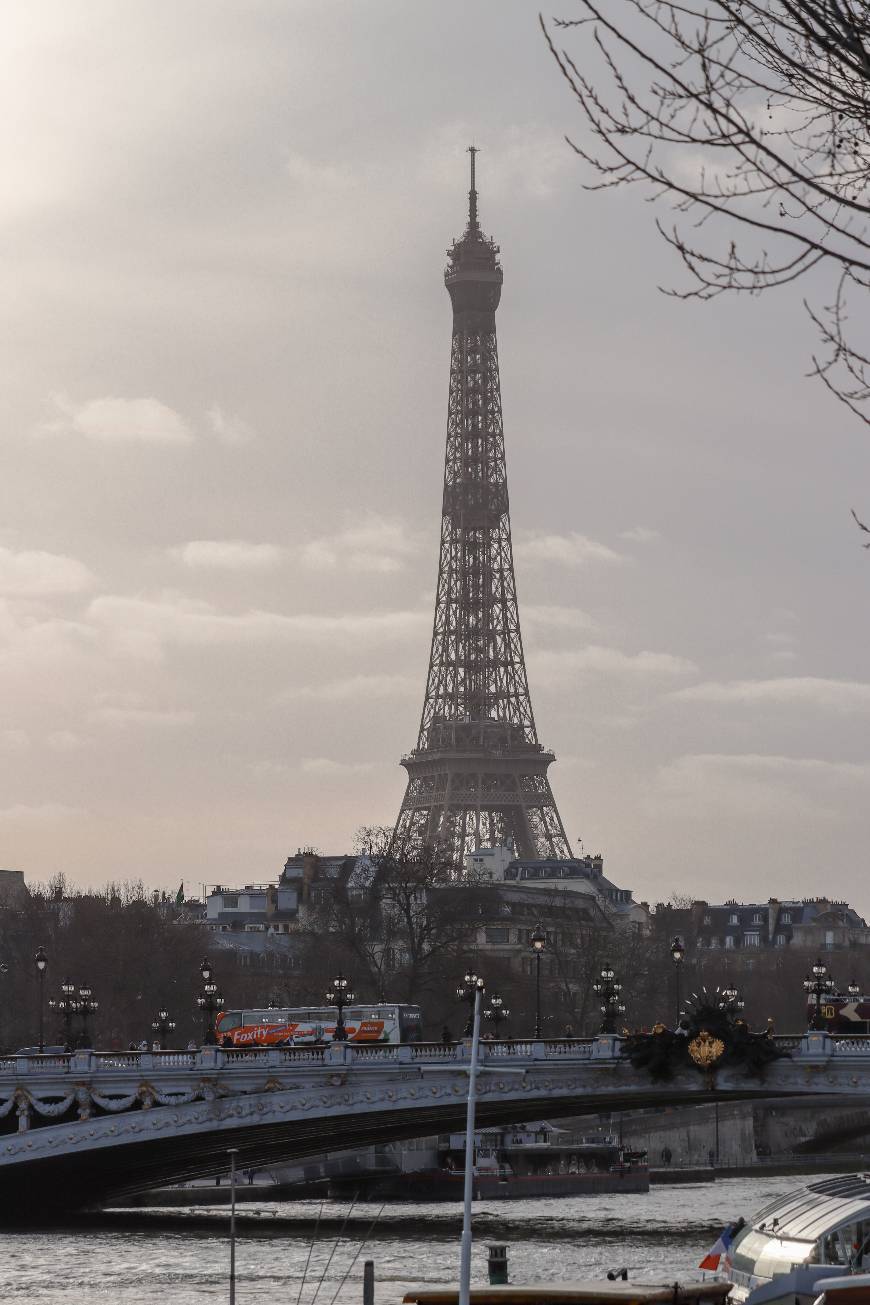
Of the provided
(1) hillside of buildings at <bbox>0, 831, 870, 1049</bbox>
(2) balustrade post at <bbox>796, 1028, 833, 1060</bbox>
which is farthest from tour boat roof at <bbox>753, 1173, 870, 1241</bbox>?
(1) hillside of buildings at <bbox>0, 831, 870, 1049</bbox>

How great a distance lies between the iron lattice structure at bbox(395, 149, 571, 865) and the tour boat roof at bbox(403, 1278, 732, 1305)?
12084 centimetres

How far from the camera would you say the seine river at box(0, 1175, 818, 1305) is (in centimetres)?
5159

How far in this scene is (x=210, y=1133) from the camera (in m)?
62.4

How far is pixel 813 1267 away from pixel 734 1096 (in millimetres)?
38010

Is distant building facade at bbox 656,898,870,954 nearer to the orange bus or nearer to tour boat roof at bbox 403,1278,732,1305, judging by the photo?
the orange bus

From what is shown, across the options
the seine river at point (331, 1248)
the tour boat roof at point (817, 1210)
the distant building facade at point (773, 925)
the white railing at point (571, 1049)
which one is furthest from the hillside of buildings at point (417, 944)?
the tour boat roof at point (817, 1210)

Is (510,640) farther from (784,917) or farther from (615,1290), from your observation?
(615,1290)

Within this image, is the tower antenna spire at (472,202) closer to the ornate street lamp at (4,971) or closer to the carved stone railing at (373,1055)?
the ornate street lamp at (4,971)

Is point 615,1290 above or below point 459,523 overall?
below

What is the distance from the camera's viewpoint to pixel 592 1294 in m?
24.0

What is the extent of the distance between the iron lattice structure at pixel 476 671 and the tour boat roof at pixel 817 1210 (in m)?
117

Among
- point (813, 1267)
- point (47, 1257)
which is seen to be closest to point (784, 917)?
point (47, 1257)

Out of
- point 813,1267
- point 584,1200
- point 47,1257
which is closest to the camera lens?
point 813,1267

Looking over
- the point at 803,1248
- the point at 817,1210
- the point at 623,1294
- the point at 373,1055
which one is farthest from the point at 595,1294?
the point at 373,1055
